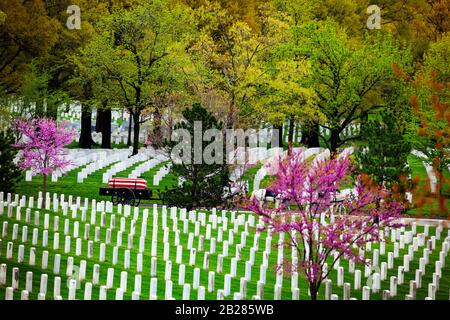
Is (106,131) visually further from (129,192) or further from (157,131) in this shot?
(129,192)

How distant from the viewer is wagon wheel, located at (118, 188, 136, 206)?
129 ft

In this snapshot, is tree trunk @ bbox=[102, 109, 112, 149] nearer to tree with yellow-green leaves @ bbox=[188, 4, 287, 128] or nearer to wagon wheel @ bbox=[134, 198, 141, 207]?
tree with yellow-green leaves @ bbox=[188, 4, 287, 128]

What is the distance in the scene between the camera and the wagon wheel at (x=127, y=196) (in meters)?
39.3

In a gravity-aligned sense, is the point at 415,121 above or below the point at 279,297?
above

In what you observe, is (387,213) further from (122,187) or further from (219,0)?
(219,0)

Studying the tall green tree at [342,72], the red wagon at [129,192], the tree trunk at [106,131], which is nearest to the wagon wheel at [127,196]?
the red wagon at [129,192]

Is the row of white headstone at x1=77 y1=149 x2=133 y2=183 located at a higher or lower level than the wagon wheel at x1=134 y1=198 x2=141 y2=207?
higher

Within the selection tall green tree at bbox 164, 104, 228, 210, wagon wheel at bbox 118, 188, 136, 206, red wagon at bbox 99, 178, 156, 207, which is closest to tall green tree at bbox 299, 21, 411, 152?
red wagon at bbox 99, 178, 156, 207

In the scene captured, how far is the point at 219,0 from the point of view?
213 feet

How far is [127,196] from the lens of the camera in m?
39.5

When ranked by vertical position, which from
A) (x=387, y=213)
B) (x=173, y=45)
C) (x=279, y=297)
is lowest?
(x=279, y=297)

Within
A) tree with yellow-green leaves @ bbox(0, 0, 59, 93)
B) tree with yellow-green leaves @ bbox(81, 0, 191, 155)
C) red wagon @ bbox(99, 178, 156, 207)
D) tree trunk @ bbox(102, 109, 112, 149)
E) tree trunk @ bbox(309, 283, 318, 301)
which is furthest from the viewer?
tree trunk @ bbox(102, 109, 112, 149)
